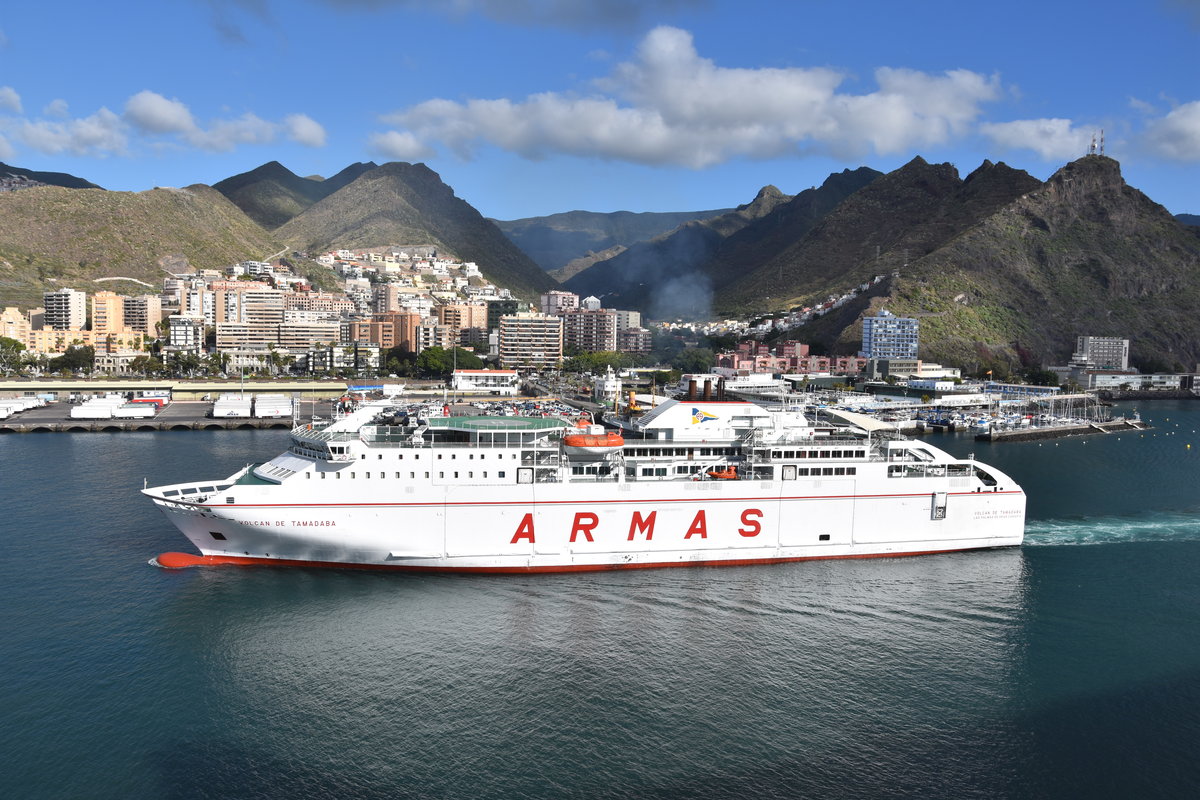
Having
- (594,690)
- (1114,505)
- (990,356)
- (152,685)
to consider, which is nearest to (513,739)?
(594,690)

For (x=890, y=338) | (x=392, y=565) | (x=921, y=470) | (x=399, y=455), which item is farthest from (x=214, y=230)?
(x=921, y=470)

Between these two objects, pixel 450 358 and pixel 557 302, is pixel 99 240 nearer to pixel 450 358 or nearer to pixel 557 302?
pixel 557 302

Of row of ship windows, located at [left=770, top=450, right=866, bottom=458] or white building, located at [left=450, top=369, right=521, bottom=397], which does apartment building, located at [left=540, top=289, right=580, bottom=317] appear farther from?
row of ship windows, located at [left=770, top=450, right=866, bottom=458]

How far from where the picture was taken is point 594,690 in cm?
1493

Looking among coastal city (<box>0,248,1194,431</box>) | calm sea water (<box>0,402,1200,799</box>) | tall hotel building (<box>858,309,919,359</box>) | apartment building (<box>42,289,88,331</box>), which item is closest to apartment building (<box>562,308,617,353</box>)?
coastal city (<box>0,248,1194,431</box>)

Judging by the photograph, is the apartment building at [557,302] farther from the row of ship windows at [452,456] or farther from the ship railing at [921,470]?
the row of ship windows at [452,456]

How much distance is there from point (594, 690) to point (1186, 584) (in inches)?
644

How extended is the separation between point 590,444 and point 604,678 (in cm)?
731

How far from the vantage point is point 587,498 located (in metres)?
20.6

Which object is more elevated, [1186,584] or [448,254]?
[448,254]

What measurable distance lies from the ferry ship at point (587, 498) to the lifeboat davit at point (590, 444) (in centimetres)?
5

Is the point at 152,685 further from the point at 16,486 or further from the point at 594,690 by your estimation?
the point at 16,486

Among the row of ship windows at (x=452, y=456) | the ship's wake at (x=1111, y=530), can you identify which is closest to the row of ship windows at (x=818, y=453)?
the ship's wake at (x=1111, y=530)

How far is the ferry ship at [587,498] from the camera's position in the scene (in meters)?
19.9
